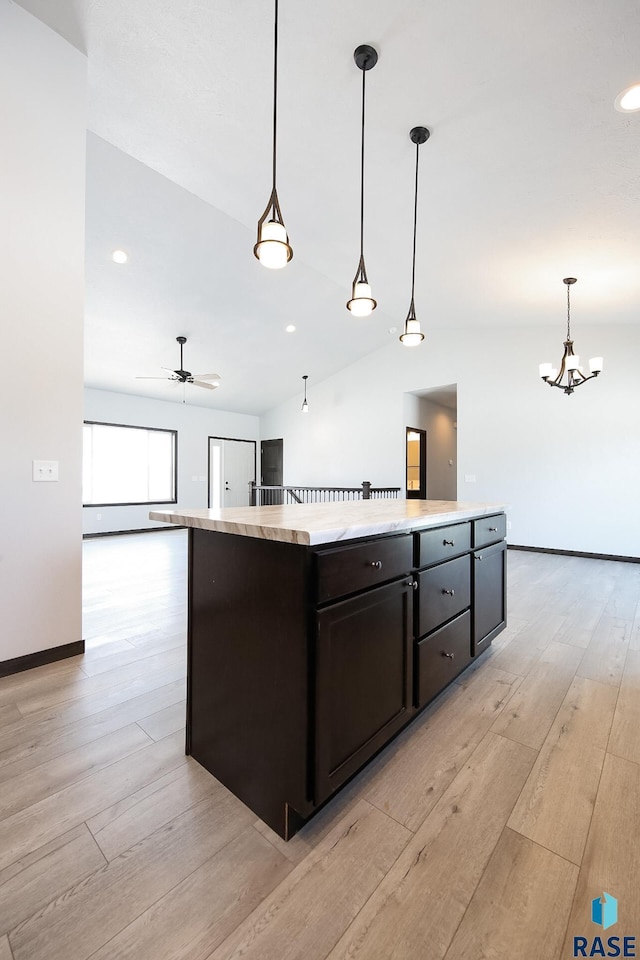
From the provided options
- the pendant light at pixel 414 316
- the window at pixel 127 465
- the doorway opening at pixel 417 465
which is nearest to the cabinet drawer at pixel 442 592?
the pendant light at pixel 414 316

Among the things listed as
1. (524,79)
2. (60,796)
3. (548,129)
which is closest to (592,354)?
(548,129)

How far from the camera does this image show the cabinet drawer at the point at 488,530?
6.91 feet

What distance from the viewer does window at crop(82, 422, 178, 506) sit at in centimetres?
723

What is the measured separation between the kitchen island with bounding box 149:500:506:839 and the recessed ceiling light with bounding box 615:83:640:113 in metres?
2.37

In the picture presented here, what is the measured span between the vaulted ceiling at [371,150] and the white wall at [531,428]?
26.7 inches

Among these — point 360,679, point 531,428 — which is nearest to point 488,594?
point 360,679

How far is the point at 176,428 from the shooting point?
328 inches

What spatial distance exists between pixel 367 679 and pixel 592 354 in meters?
5.86

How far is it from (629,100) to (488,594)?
106 inches

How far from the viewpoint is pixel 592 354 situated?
538 cm

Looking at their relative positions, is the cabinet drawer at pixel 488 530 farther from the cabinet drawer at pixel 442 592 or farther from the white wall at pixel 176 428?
the white wall at pixel 176 428

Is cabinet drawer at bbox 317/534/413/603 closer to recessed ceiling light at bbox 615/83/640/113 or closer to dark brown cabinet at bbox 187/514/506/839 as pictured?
dark brown cabinet at bbox 187/514/506/839
